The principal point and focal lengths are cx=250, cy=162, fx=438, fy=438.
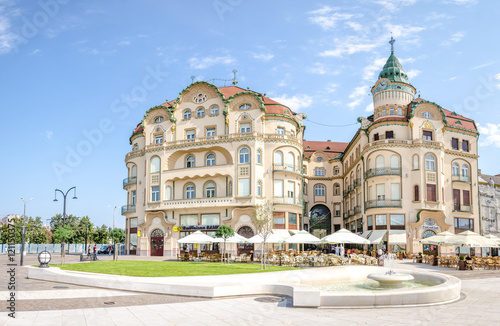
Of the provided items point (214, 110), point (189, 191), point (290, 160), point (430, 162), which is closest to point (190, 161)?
point (189, 191)

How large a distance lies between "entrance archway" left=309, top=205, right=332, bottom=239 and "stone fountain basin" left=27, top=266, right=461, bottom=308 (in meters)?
39.1

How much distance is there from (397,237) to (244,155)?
59.6ft

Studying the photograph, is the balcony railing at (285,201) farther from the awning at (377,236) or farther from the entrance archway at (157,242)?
the entrance archway at (157,242)

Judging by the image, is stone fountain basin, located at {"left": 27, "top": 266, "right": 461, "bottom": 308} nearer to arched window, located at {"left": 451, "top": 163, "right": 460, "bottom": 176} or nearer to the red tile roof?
arched window, located at {"left": 451, "top": 163, "right": 460, "bottom": 176}

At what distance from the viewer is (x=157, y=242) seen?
50.1 m

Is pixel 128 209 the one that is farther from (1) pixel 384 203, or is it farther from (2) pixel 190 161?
(1) pixel 384 203

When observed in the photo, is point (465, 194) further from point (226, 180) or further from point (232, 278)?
point (232, 278)

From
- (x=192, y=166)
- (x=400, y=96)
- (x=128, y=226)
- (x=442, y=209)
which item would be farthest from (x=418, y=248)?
(x=128, y=226)

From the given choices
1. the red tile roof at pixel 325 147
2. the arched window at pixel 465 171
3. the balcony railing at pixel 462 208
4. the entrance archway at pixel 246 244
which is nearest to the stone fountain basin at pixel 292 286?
the entrance archway at pixel 246 244

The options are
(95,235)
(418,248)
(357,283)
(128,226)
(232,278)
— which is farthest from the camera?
(95,235)

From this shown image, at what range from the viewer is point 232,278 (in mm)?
17531

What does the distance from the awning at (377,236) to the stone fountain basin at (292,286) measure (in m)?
23.8

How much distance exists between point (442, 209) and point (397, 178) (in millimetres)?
5654

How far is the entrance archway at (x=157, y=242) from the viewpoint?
163 feet
